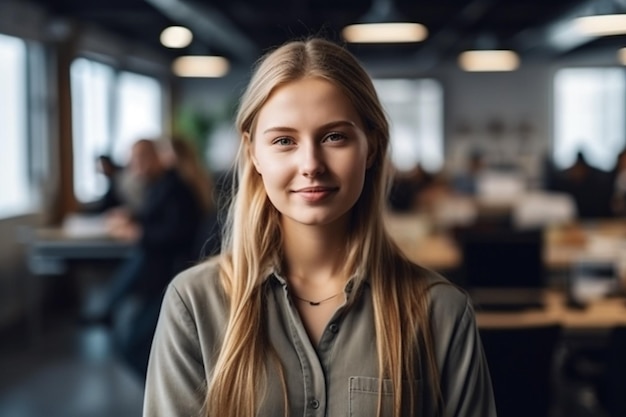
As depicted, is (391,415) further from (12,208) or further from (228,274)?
(12,208)

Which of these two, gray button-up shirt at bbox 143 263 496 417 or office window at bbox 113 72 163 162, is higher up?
office window at bbox 113 72 163 162

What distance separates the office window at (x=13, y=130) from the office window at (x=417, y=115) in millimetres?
9719

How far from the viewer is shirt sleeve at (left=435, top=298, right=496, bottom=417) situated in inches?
66.1

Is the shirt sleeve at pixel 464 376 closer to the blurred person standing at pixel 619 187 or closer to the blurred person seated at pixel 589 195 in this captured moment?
the blurred person seated at pixel 589 195

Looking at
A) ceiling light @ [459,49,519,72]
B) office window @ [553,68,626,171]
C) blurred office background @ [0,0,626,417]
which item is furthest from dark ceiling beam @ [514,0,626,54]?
office window @ [553,68,626,171]

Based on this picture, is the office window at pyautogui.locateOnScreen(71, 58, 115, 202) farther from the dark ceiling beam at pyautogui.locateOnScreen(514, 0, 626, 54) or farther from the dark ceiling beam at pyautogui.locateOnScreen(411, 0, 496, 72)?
the dark ceiling beam at pyautogui.locateOnScreen(514, 0, 626, 54)

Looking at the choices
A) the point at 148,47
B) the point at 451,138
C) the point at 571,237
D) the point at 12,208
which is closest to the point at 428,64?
the point at 451,138

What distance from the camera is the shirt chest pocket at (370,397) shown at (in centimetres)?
163

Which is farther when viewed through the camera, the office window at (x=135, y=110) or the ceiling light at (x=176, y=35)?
the office window at (x=135, y=110)

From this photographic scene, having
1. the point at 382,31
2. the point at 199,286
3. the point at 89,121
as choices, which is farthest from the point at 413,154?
the point at 199,286

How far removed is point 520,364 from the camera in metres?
3.32

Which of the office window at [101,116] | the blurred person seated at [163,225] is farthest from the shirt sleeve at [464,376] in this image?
the office window at [101,116]

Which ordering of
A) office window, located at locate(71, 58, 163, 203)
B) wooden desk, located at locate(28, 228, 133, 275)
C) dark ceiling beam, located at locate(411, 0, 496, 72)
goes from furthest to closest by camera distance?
dark ceiling beam, located at locate(411, 0, 496, 72), office window, located at locate(71, 58, 163, 203), wooden desk, located at locate(28, 228, 133, 275)

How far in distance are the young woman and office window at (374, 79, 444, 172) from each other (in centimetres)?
1602
